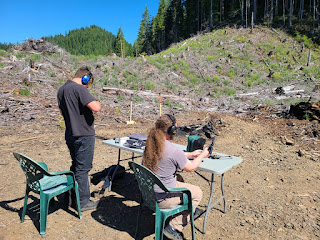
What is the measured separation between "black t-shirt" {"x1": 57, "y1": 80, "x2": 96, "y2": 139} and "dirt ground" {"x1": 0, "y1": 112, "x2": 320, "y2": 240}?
1237mm

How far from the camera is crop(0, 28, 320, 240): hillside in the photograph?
3.16 metres

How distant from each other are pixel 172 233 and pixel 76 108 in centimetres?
191

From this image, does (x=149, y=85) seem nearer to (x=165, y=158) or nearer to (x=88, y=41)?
(x=165, y=158)

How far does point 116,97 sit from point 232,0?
36.7 meters

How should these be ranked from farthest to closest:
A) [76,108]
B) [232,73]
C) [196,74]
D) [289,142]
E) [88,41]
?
[88,41], [232,73], [196,74], [289,142], [76,108]

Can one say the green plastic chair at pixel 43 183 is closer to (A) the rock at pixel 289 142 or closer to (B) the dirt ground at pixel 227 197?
(B) the dirt ground at pixel 227 197

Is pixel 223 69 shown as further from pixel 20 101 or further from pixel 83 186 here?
pixel 83 186

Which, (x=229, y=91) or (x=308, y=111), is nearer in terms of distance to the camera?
(x=308, y=111)

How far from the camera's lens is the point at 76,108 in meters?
2.99

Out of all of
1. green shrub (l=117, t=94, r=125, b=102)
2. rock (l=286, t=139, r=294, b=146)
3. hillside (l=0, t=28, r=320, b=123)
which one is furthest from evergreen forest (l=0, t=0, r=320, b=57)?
rock (l=286, t=139, r=294, b=146)

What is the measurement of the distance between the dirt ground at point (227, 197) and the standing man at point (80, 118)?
617 millimetres

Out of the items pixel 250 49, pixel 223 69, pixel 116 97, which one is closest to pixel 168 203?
pixel 116 97

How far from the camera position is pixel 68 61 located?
59.7 ft

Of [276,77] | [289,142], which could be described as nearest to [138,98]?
[289,142]
